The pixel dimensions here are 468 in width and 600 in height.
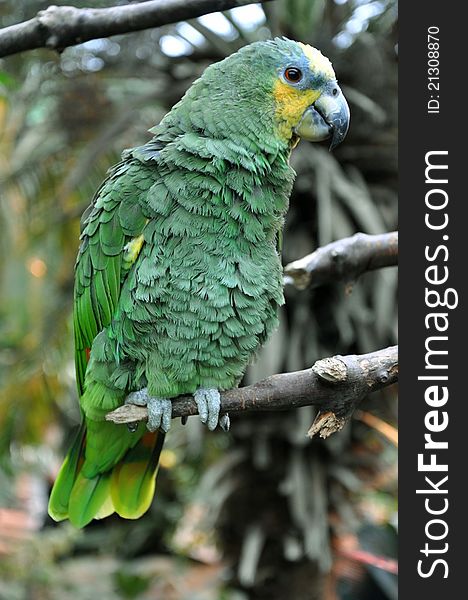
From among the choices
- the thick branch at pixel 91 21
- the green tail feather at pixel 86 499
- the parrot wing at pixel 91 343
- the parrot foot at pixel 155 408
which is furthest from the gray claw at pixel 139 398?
the thick branch at pixel 91 21

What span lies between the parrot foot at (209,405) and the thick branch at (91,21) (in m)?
0.53

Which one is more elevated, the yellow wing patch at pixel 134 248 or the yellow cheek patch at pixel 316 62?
the yellow cheek patch at pixel 316 62

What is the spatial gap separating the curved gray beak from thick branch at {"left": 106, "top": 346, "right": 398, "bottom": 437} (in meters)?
0.34

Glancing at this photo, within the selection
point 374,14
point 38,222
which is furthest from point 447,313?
point 38,222

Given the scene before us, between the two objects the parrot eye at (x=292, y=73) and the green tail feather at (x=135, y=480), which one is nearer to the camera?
the parrot eye at (x=292, y=73)

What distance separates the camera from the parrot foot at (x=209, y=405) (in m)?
0.98

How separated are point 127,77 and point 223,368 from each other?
1602 mm

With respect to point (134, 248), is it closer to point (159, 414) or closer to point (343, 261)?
point (159, 414)

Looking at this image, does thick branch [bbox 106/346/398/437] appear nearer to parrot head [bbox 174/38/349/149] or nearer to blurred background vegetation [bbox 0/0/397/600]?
parrot head [bbox 174/38/349/149]

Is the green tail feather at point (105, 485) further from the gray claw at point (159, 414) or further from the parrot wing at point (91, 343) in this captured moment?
the gray claw at point (159, 414)

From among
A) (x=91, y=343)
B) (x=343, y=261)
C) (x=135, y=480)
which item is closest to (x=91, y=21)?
(x=91, y=343)

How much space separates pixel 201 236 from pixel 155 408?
10.1 inches

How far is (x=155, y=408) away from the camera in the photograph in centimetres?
100

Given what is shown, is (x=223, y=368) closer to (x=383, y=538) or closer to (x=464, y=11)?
(x=464, y=11)
